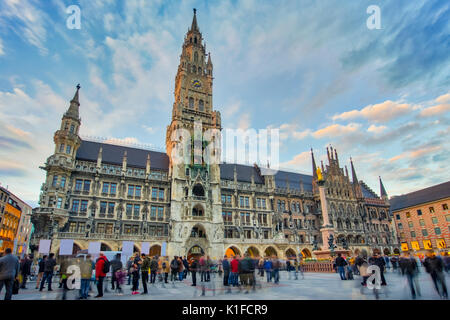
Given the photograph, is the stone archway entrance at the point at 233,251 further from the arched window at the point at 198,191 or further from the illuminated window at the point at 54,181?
the illuminated window at the point at 54,181

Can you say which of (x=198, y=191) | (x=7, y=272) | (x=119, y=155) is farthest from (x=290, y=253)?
(x=7, y=272)

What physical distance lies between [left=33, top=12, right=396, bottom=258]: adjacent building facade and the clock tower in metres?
0.16

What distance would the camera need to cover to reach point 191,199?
39062mm

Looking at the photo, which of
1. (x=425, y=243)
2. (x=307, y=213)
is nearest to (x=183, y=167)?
(x=307, y=213)

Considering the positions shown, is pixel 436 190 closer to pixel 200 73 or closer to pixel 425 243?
pixel 425 243

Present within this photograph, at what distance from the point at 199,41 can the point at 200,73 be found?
937cm

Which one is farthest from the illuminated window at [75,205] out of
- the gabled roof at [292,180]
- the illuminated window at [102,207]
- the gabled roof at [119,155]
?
the gabled roof at [292,180]

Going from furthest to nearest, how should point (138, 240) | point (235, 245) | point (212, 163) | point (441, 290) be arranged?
point (212, 163) → point (235, 245) → point (138, 240) → point (441, 290)

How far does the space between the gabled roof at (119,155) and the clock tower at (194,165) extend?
283 cm

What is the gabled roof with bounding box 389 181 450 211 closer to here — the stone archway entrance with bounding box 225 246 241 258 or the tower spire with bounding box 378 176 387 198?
the tower spire with bounding box 378 176 387 198

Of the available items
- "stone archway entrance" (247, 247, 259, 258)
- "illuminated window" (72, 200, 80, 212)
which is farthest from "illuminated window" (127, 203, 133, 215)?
"stone archway entrance" (247, 247, 259, 258)

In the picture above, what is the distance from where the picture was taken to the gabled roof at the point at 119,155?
39838 mm
